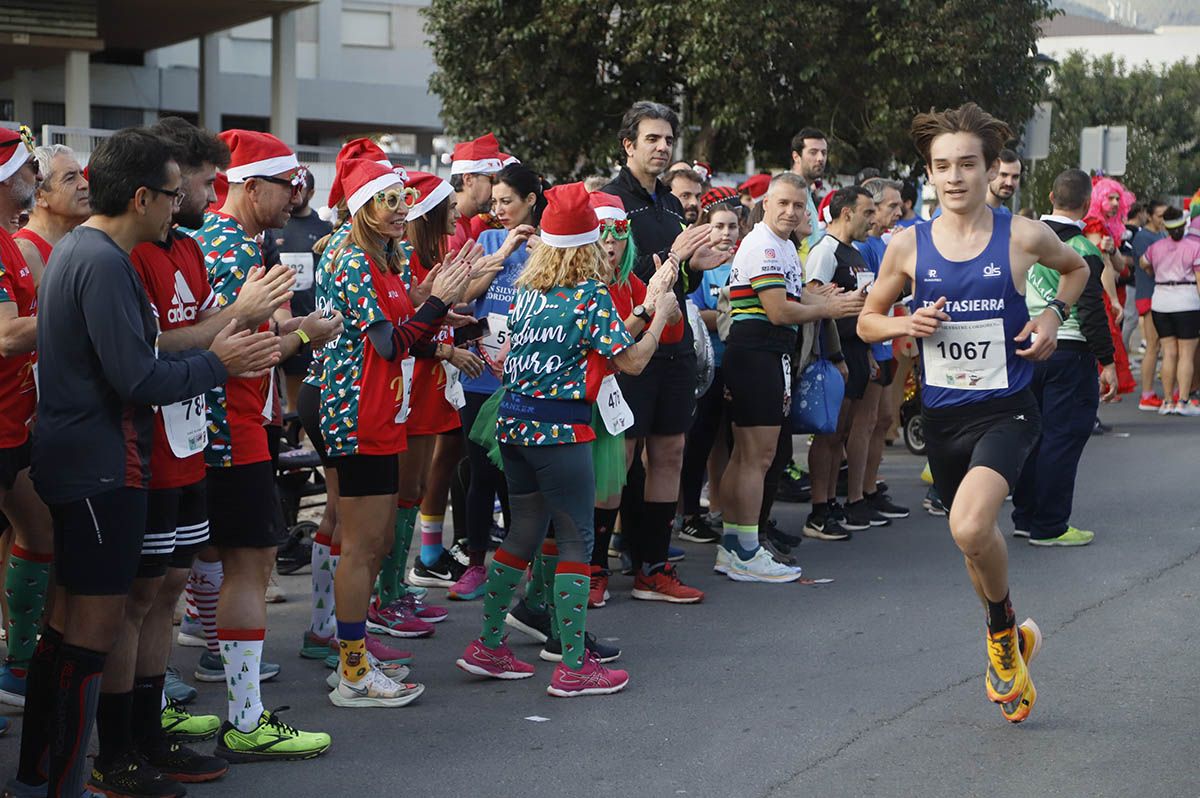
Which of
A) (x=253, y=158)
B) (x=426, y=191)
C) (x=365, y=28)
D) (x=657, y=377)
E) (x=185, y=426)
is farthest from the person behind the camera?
(x=365, y=28)

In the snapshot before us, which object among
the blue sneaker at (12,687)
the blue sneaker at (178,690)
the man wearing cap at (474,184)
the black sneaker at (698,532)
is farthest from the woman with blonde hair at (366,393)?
the black sneaker at (698,532)

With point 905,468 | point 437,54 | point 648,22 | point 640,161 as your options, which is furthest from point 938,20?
point 640,161

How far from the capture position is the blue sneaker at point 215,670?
6.20 meters

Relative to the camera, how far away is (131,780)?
473 centimetres

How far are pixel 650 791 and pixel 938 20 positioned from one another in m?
18.1

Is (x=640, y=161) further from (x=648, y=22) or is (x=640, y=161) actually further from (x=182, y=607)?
(x=648, y=22)

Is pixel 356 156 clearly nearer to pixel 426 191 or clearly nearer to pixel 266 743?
pixel 426 191

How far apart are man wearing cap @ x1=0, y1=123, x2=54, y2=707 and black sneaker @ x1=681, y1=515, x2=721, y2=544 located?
4.43 metres

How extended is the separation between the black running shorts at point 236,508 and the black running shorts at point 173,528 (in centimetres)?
20

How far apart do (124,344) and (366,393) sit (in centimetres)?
159

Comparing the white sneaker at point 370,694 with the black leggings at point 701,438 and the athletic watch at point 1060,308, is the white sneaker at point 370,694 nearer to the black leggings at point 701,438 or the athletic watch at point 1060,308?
the athletic watch at point 1060,308

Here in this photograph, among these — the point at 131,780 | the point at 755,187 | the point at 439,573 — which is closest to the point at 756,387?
the point at 439,573

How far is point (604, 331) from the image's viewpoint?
19.4 feet

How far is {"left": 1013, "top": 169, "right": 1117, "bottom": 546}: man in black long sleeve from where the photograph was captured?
911cm
